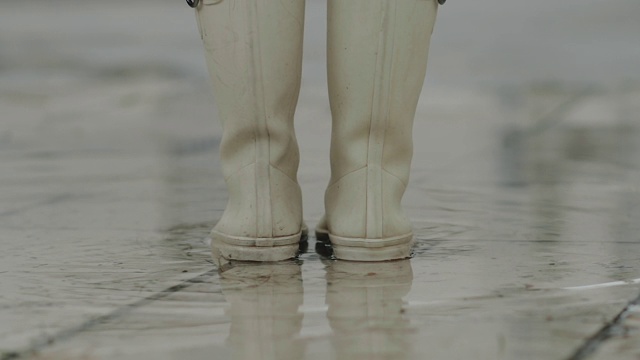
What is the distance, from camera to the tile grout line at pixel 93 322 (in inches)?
61.1

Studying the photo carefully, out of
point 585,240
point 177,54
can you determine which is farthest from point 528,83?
point 585,240

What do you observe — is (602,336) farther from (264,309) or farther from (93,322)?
(93,322)

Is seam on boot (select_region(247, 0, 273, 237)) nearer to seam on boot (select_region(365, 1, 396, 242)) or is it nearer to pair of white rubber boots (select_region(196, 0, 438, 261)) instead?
pair of white rubber boots (select_region(196, 0, 438, 261))

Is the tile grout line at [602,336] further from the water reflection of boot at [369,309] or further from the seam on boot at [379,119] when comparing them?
the seam on boot at [379,119]

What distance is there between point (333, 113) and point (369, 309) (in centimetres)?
49

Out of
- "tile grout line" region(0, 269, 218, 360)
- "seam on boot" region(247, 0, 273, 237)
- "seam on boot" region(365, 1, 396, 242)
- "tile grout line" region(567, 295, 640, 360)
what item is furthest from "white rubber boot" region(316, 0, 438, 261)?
"tile grout line" region(567, 295, 640, 360)

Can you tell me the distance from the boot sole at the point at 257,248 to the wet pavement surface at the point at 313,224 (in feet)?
0.12

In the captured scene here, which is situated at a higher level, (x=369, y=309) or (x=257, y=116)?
(x=257, y=116)

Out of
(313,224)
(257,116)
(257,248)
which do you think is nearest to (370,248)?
(257,248)

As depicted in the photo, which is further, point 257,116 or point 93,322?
point 257,116

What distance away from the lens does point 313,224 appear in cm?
252

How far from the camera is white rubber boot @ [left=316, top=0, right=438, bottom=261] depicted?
6.71 feet

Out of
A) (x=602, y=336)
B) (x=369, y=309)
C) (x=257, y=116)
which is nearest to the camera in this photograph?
(x=602, y=336)

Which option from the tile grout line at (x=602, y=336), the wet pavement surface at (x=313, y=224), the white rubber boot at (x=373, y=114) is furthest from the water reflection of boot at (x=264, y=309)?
the tile grout line at (x=602, y=336)
